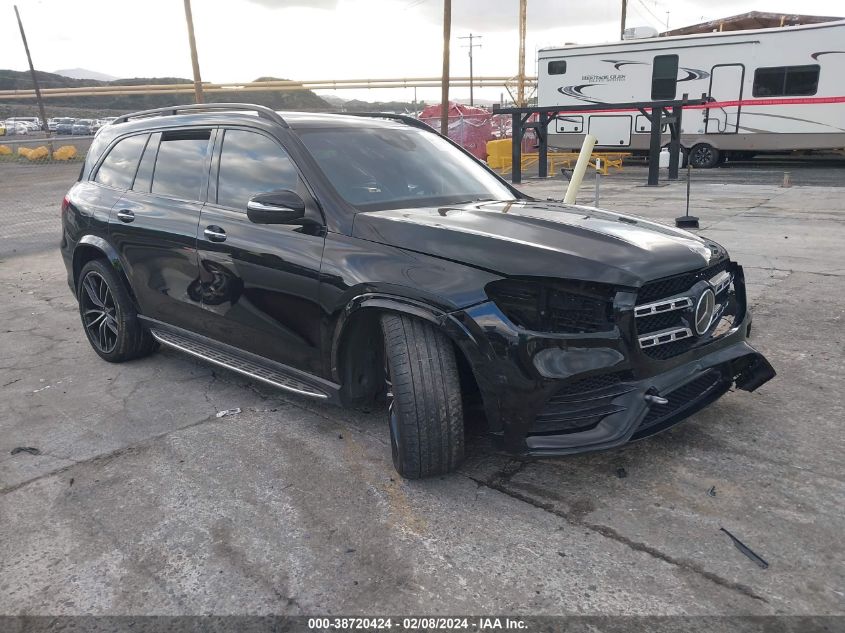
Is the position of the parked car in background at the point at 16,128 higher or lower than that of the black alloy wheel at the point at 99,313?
lower

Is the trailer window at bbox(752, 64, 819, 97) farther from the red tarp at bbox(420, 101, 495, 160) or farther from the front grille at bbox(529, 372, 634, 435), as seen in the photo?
the front grille at bbox(529, 372, 634, 435)

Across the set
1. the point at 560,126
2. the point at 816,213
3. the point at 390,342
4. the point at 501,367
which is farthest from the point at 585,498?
the point at 560,126

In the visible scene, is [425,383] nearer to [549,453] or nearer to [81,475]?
[549,453]

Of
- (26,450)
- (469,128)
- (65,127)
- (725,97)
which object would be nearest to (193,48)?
(469,128)

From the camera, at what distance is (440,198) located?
3826 mm

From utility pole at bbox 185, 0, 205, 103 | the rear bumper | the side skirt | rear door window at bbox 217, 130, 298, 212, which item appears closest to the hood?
the rear bumper

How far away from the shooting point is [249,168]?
12.7ft

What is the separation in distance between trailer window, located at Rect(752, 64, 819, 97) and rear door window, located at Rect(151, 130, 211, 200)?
17936 mm

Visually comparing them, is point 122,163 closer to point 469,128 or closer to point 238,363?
point 238,363

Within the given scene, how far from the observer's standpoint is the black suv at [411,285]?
2773 mm

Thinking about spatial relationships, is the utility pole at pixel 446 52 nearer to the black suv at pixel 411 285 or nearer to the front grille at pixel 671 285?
the black suv at pixel 411 285

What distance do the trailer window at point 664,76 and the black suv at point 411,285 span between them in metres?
16.9

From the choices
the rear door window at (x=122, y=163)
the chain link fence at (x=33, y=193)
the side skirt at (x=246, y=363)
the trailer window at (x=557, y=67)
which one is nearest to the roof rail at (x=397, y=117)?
the rear door window at (x=122, y=163)

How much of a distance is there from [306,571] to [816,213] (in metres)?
10.9
